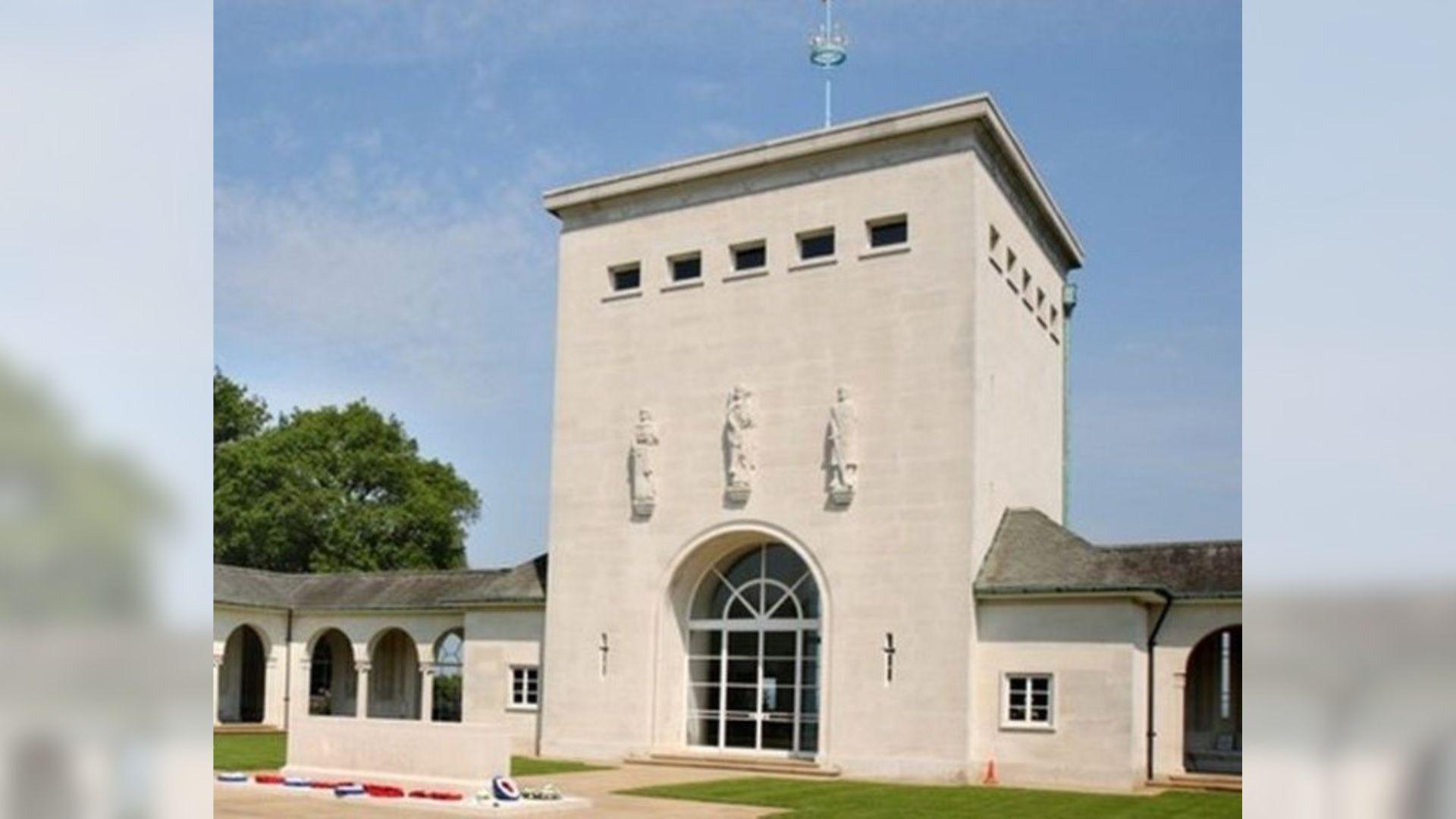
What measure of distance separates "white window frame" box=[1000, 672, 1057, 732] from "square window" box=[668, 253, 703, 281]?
807 cm

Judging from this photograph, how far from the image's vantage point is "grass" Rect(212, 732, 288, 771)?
2047 centimetres

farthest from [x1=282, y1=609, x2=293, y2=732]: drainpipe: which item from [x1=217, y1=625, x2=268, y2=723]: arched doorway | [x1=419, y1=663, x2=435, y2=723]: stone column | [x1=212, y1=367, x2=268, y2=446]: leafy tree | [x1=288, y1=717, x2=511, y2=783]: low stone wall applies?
[x1=212, y1=367, x2=268, y2=446]: leafy tree

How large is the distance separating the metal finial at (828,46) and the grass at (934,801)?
11591mm

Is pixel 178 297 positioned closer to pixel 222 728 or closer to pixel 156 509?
pixel 156 509

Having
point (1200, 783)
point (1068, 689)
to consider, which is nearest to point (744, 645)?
point (1068, 689)

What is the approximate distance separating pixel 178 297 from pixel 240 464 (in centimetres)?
4147

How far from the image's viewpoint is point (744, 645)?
2380 centimetres

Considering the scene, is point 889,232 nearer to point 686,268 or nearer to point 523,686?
point 686,268

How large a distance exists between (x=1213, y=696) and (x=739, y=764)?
9.02 metres

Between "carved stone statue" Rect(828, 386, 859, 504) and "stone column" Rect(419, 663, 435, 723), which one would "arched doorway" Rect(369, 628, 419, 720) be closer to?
"stone column" Rect(419, 663, 435, 723)

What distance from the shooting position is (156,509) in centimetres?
634

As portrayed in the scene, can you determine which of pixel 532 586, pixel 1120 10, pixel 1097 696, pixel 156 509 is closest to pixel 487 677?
pixel 532 586

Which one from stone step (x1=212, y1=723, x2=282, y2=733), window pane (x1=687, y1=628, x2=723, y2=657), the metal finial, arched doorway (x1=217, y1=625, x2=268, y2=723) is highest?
the metal finial

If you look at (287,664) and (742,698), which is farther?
(287,664)
